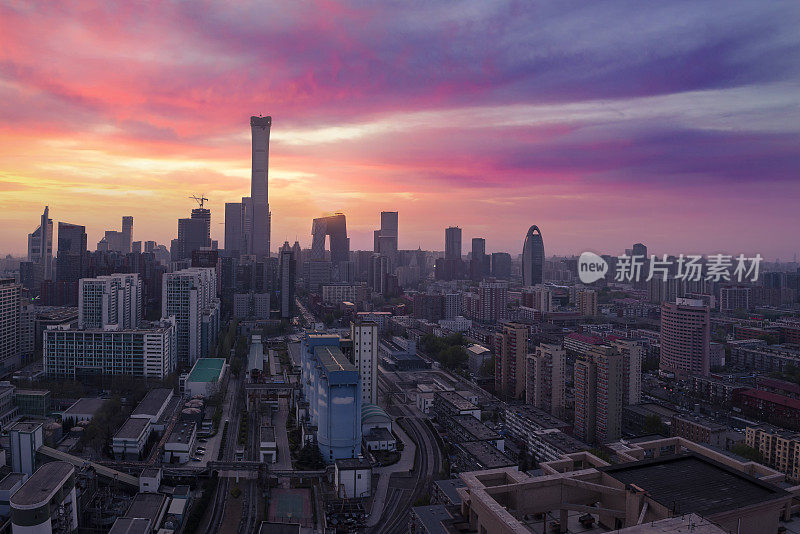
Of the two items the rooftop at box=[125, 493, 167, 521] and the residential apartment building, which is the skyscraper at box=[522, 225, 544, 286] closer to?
the residential apartment building

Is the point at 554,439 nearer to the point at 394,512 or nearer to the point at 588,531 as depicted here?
the point at 394,512

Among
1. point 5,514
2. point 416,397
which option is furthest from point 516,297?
point 5,514

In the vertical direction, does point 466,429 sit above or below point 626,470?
below

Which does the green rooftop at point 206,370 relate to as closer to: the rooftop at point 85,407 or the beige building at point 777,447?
the rooftop at point 85,407

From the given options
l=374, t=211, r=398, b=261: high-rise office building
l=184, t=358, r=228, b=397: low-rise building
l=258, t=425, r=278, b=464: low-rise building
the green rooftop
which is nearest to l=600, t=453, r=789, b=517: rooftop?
l=258, t=425, r=278, b=464: low-rise building

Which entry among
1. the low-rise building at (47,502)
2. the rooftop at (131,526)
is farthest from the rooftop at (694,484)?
the low-rise building at (47,502)

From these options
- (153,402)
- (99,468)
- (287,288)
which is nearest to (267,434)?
(99,468)
